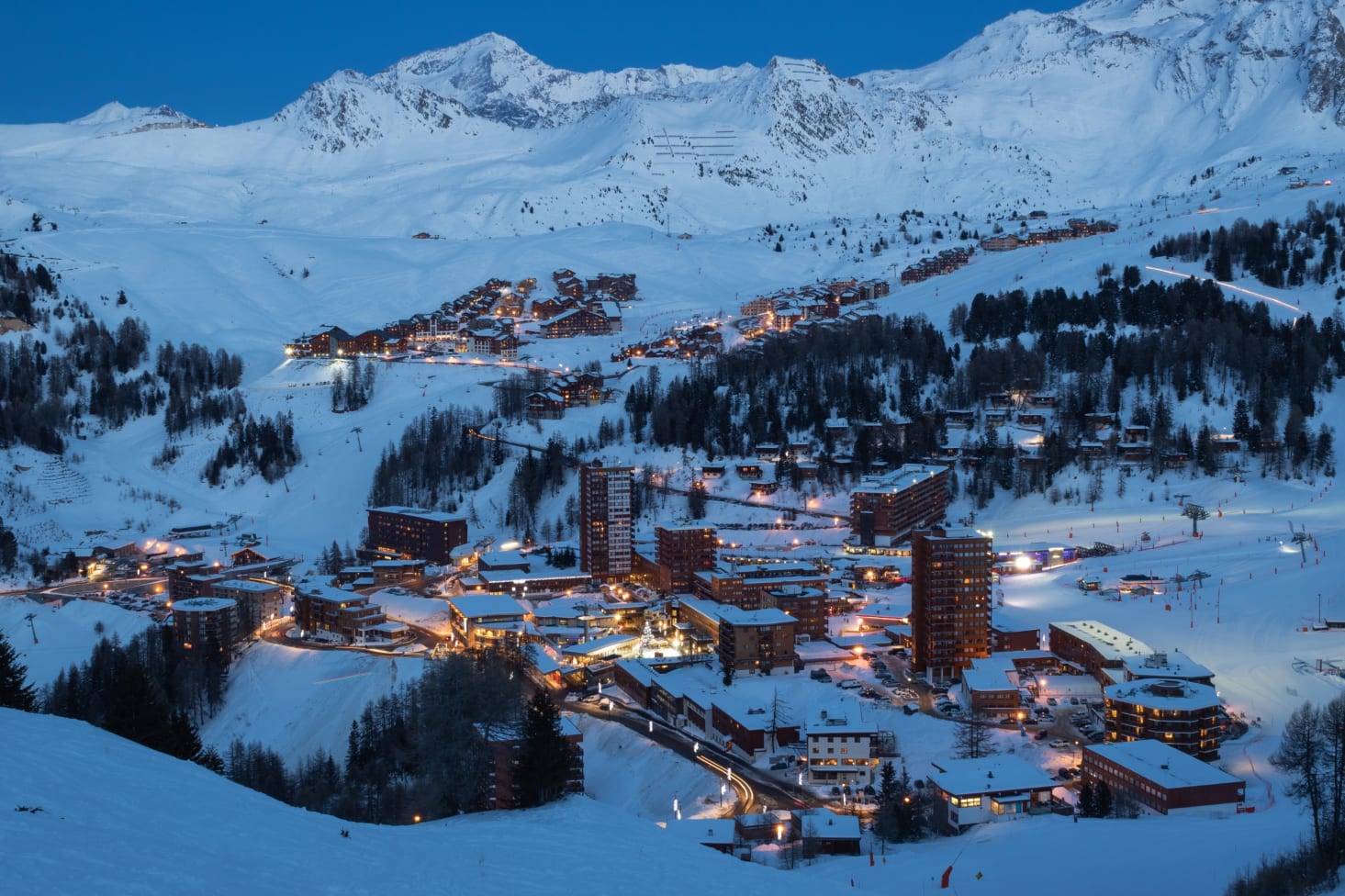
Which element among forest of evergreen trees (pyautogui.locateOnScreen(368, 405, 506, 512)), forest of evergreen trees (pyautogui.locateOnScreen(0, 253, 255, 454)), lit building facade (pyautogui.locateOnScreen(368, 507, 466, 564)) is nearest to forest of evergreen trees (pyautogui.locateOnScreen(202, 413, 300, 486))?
forest of evergreen trees (pyautogui.locateOnScreen(0, 253, 255, 454))

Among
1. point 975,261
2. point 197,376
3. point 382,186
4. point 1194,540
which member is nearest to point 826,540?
point 1194,540

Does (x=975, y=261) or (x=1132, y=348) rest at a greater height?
(x=975, y=261)

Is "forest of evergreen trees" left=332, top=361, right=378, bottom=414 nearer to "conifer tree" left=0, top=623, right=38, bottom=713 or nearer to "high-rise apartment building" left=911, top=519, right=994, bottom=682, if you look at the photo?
"high-rise apartment building" left=911, top=519, right=994, bottom=682

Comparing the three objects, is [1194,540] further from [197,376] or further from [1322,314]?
[197,376]

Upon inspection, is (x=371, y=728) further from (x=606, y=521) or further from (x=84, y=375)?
(x=84, y=375)

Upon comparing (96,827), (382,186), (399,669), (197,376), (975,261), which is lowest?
(399,669)
